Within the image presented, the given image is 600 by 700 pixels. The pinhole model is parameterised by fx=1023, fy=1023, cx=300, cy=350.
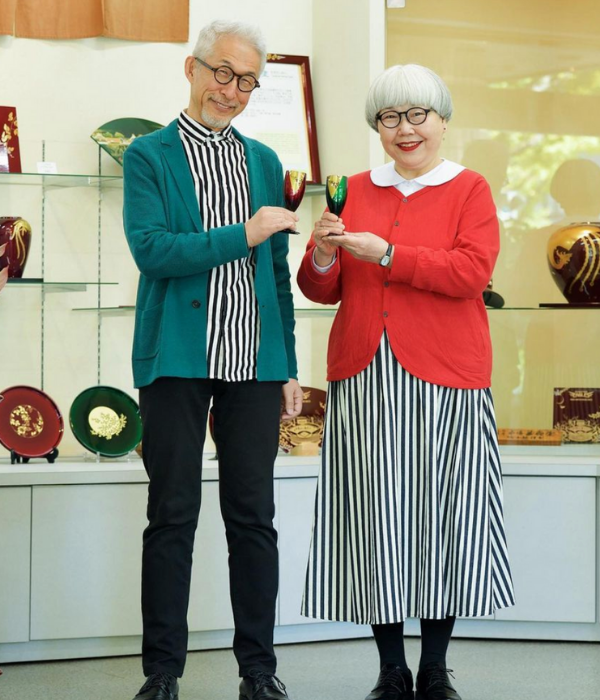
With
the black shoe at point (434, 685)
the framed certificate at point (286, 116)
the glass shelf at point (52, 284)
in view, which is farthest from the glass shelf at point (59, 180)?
the black shoe at point (434, 685)

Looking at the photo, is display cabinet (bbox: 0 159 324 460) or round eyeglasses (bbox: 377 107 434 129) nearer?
round eyeglasses (bbox: 377 107 434 129)

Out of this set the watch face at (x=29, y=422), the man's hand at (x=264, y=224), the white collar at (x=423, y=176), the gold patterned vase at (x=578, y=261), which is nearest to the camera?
the man's hand at (x=264, y=224)

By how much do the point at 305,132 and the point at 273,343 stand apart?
1586mm

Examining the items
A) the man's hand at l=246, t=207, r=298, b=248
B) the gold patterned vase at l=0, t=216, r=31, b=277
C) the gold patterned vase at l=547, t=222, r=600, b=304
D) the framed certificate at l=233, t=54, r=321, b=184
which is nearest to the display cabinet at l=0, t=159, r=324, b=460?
the gold patterned vase at l=0, t=216, r=31, b=277

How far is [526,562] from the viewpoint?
120 inches

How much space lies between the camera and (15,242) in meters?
3.13

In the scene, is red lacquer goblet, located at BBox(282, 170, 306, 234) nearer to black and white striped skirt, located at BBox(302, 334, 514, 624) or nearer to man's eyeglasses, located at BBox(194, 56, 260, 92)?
man's eyeglasses, located at BBox(194, 56, 260, 92)

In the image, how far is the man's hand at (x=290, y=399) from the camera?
93.8 inches

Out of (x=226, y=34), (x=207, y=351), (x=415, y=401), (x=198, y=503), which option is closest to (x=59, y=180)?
(x=226, y=34)

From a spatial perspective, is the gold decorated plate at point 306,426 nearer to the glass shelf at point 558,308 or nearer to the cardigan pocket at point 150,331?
the glass shelf at point 558,308

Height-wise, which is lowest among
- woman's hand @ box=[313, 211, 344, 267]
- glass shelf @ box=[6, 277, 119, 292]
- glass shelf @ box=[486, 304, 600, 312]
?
glass shelf @ box=[486, 304, 600, 312]

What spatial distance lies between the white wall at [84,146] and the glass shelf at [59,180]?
4 cm

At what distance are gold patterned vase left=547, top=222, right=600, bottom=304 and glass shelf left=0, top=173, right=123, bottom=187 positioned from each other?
1461 millimetres

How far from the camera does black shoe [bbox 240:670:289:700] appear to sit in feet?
7.13
